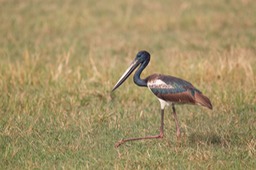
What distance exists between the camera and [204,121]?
7.45m

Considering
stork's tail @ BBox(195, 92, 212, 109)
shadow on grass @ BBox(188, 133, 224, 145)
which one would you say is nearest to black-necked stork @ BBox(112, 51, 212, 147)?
stork's tail @ BBox(195, 92, 212, 109)

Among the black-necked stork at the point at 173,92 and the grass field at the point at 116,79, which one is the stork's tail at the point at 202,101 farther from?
the grass field at the point at 116,79

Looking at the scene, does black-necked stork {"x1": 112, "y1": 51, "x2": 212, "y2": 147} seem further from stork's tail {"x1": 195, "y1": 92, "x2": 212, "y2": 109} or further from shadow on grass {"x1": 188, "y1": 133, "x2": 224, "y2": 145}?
shadow on grass {"x1": 188, "y1": 133, "x2": 224, "y2": 145}

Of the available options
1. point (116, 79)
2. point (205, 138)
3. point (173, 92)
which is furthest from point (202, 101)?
point (116, 79)

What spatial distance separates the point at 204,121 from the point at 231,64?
1.92 meters

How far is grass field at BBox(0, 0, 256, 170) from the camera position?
6.26 m

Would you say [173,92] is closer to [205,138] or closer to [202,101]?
[202,101]

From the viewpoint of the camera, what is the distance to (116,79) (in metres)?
8.98

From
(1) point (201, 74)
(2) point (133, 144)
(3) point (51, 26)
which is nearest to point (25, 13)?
(3) point (51, 26)

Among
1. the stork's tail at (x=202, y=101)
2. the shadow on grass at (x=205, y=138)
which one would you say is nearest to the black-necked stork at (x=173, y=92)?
the stork's tail at (x=202, y=101)

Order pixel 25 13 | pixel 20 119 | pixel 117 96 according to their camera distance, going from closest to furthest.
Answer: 1. pixel 20 119
2. pixel 117 96
3. pixel 25 13

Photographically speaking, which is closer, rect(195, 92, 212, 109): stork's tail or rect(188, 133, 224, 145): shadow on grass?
rect(195, 92, 212, 109): stork's tail

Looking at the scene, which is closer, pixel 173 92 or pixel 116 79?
pixel 173 92

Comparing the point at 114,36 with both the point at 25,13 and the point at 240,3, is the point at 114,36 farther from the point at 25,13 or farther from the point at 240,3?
the point at 240,3
